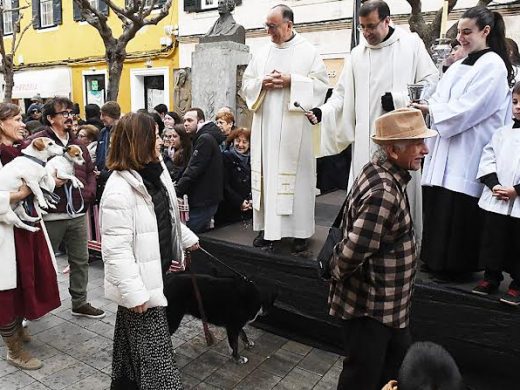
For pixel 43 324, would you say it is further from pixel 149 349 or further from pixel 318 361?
pixel 318 361

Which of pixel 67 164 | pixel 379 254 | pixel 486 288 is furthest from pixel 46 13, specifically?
pixel 379 254

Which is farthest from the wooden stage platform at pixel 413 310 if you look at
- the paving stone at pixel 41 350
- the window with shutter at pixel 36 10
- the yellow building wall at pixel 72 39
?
the window with shutter at pixel 36 10

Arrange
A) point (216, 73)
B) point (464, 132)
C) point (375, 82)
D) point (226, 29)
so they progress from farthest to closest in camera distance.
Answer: point (226, 29) < point (216, 73) < point (375, 82) < point (464, 132)

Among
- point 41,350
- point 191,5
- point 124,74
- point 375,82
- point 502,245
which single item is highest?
point 191,5

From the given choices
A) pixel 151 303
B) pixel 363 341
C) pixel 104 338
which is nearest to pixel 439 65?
pixel 363 341

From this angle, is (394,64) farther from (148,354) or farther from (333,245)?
(148,354)

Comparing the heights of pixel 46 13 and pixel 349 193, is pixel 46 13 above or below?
above

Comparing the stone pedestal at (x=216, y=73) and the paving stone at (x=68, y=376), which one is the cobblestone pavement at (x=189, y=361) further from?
the stone pedestal at (x=216, y=73)

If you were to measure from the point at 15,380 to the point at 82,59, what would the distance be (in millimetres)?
15764

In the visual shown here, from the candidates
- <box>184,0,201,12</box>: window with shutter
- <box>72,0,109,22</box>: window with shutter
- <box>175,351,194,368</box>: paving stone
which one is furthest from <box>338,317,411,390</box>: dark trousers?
<box>72,0,109,22</box>: window with shutter

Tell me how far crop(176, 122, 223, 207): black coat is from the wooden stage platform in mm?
348

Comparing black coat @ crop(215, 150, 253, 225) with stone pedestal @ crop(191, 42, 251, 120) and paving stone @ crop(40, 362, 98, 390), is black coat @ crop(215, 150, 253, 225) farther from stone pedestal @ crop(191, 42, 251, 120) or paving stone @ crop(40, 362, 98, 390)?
stone pedestal @ crop(191, 42, 251, 120)

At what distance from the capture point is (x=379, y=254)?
238cm

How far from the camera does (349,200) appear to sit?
250cm
